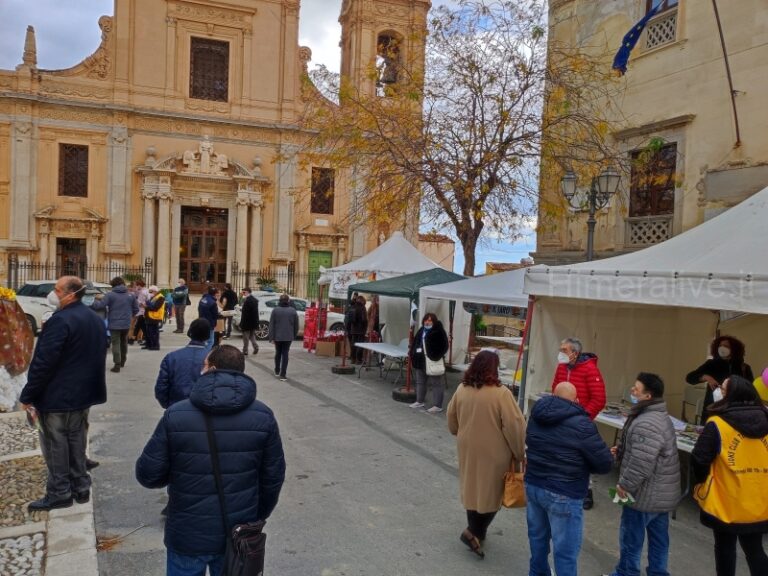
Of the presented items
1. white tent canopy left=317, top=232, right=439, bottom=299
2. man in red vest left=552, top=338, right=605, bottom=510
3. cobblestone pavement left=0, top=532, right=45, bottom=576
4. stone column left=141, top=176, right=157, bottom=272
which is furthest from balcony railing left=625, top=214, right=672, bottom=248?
stone column left=141, top=176, right=157, bottom=272

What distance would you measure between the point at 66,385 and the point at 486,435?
136 inches

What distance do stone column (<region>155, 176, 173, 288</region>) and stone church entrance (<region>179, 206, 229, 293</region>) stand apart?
1.29 metres

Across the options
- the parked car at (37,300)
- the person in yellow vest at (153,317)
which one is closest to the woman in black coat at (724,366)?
the person in yellow vest at (153,317)

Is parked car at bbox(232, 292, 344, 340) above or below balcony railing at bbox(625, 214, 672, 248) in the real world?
below

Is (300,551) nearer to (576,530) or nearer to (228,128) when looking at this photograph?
(576,530)

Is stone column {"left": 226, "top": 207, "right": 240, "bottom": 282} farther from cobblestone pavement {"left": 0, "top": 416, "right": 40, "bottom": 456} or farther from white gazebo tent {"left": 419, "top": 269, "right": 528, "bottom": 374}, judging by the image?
cobblestone pavement {"left": 0, "top": 416, "right": 40, "bottom": 456}

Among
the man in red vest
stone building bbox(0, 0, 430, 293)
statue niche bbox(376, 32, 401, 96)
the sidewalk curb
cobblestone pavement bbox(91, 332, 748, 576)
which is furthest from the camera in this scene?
stone building bbox(0, 0, 430, 293)

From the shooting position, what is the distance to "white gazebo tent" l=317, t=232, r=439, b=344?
1477 centimetres

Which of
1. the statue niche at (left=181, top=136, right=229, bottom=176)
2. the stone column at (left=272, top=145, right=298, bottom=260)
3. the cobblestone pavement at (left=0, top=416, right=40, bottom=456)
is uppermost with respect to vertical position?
the statue niche at (left=181, top=136, right=229, bottom=176)

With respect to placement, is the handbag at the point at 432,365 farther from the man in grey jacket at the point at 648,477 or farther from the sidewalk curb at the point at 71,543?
the sidewalk curb at the point at 71,543

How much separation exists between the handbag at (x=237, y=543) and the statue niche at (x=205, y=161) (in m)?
27.4

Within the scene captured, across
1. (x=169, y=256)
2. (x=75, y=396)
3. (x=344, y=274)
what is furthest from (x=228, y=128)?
(x=75, y=396)

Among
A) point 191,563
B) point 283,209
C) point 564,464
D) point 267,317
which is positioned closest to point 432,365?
point 564,464

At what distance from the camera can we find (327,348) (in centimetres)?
1598
